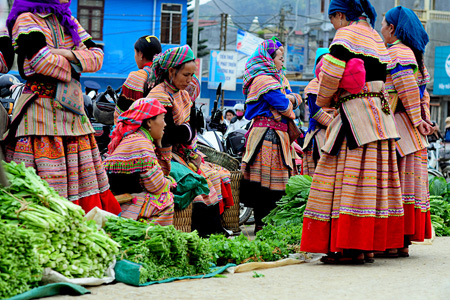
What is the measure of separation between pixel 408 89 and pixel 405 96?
7cm

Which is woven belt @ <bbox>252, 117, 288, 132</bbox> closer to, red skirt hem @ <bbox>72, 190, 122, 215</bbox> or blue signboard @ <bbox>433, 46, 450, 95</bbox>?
red skirt hem @ <bbox>72, 190, 122, 215</bbox>

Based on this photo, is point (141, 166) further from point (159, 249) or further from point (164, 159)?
point (159, 249)

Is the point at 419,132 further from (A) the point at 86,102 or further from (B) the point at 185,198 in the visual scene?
(A) the point at 86,102

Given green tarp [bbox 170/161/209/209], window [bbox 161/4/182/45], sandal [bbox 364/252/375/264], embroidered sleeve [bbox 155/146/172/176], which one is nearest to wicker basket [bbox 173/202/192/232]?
green tarp [bbox 170/161/209/209]

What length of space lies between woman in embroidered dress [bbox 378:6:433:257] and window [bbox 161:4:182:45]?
35.4 metres

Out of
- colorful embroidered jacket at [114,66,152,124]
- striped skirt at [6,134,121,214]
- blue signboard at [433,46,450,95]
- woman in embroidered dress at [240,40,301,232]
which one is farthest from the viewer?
blue signboard at [433,46,450,95]

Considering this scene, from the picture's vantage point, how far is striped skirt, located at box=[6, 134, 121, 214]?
18.4 ft

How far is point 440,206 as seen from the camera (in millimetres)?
9164

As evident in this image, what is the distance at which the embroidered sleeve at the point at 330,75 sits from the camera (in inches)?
234

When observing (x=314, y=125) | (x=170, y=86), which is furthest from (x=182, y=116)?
(x=314, y=125)

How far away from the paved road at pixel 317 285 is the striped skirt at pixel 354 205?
21 centimetres

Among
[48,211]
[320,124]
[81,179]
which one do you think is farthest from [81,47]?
[320,124]

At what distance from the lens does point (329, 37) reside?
5919 cm

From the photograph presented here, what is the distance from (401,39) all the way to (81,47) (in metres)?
2.92
